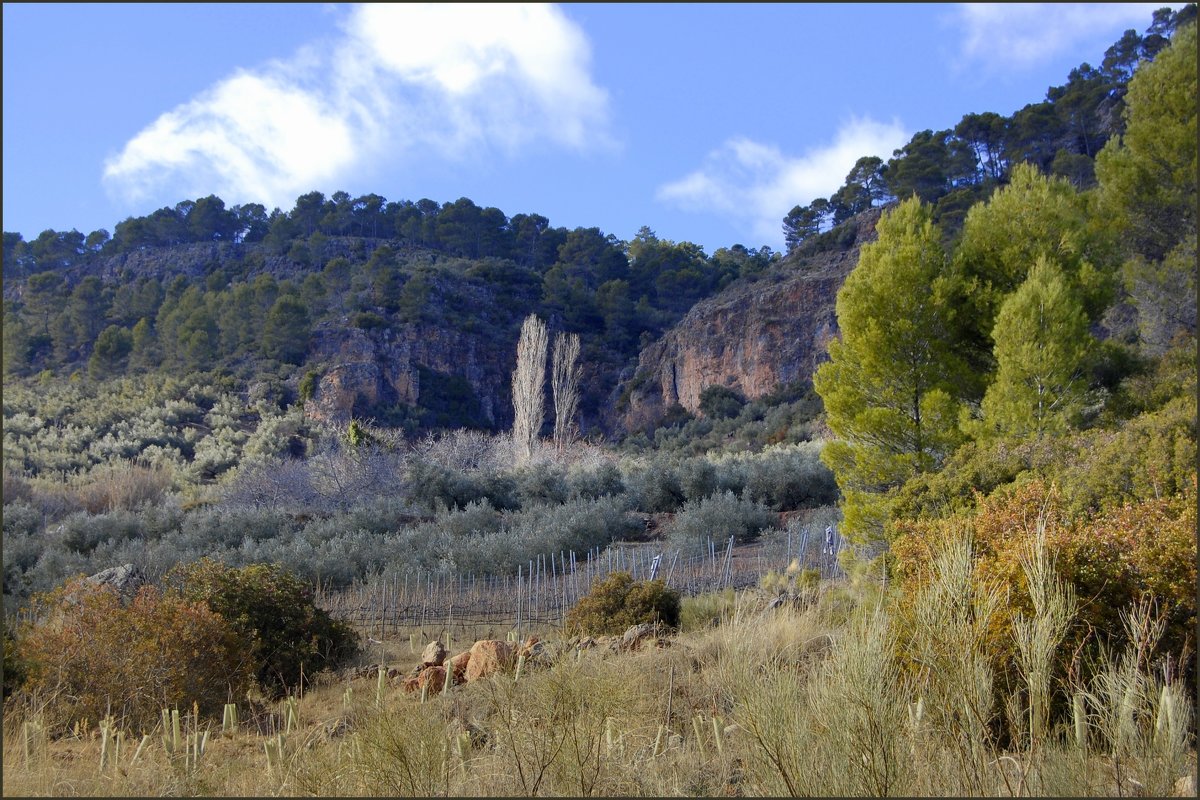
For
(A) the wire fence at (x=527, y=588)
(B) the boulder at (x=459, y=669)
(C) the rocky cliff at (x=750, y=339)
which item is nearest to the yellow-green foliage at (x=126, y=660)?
(B) the boulder at (x=459, y=669)

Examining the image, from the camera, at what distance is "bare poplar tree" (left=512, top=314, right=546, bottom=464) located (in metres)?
37.7

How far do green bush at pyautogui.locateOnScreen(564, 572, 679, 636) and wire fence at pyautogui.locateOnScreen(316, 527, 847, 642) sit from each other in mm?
863

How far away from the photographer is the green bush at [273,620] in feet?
27.6

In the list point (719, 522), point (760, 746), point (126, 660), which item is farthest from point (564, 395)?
point (760, 746)

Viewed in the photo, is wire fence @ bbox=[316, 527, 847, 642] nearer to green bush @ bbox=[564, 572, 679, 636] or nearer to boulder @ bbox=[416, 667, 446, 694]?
green bush @ bbox=[564, 572, 679, 636]

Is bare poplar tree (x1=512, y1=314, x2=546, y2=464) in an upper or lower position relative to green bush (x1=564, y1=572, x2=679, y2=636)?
upper

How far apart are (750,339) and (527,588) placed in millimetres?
35447

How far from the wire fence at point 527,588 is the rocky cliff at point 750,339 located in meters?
30.2

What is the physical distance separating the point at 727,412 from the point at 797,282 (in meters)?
8.43

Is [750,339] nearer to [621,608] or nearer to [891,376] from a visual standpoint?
[891,376]

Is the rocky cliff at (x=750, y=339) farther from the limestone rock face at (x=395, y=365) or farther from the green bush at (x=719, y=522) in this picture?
the green bush at (x=719, y=522)

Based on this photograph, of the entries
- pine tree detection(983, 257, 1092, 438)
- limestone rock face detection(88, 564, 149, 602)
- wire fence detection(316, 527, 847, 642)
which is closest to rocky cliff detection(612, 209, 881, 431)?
wire fence detection(316, 527, 847, 642)

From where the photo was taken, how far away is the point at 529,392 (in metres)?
38.7

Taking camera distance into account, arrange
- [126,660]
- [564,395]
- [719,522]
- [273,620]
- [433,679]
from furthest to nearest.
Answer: [564,395] → [719,522] → [273,620] → [433,679] → [126,660]
